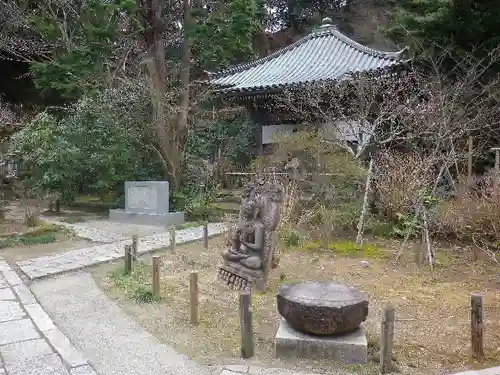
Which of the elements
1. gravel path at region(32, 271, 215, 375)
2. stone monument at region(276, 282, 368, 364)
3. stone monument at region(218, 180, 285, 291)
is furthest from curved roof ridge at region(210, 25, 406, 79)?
stone monument at region(276, 282, 368, 364)

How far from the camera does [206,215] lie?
13.8 metres

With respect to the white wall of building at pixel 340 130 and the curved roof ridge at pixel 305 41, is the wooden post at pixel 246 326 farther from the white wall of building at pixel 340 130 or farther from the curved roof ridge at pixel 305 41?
the curved roof ridge at pixel 305 41

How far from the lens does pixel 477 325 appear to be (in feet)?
14.2

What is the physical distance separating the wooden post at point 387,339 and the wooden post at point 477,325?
78 cm

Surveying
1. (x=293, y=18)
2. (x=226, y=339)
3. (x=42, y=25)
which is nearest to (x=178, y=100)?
(x=42, y=25)

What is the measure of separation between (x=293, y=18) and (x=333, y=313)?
1079 inches

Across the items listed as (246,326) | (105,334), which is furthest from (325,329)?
(105,334)

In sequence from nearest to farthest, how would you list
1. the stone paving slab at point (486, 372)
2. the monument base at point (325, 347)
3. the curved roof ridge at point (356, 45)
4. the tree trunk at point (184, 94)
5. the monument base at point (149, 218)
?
the stone paving slab at point (486, 372), the monument base at point (325, 347), the monument base at point (149, 218), the curved roof ridge at point (356, 45), the tree trunk at point (184, 94)

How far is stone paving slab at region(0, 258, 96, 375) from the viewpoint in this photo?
4234 millimetres

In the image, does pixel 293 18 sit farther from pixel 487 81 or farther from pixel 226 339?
pixel 226 339

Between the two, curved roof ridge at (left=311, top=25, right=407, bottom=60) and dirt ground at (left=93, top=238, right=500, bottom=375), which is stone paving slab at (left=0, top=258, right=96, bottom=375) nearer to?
dirt ground at (left=93, top=238, right=500, bottom=375)

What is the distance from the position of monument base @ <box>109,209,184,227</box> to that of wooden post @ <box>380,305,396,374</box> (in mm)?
9204

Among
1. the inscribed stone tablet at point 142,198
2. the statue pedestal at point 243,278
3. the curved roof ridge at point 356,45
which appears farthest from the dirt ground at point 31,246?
the curved roof ridge at point 356,45

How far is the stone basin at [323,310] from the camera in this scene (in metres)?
4.50
